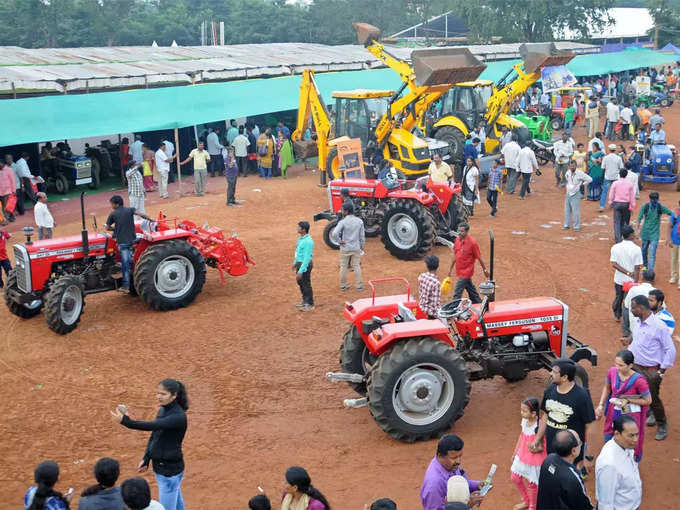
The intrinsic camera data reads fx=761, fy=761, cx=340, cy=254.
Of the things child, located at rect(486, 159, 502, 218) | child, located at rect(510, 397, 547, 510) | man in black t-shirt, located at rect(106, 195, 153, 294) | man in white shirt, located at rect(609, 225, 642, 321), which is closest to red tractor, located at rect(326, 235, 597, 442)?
child, located at rect(510, 397, 547, 510)

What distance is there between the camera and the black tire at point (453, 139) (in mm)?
20938

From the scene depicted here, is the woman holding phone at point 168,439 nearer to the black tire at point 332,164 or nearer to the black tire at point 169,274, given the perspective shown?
the black tire at point 169,274

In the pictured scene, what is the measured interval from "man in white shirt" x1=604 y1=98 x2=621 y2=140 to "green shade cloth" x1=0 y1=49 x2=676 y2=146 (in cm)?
809

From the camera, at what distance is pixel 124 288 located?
11.4 m

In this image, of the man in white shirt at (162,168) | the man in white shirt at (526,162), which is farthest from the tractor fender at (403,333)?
the man in white shirt at (162,168)

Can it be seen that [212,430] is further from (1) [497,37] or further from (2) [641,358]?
(1) [497,37]

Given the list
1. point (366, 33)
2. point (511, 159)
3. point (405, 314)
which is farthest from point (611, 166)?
point (405, 314)

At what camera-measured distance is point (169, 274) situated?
11562 mm

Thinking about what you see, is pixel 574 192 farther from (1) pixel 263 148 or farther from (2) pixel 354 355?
(1) pixel 263 148

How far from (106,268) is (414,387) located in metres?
5.85

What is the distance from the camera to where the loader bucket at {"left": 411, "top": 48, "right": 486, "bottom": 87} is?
18.3 metres

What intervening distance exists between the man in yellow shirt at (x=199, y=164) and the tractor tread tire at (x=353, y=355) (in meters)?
12.0

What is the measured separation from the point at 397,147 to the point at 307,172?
5353mm

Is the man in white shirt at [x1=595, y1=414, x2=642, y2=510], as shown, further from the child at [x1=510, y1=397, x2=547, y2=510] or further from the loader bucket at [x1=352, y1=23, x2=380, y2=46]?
the loader bucket at [x1=352, y1=23, x2=380, y2=46]
